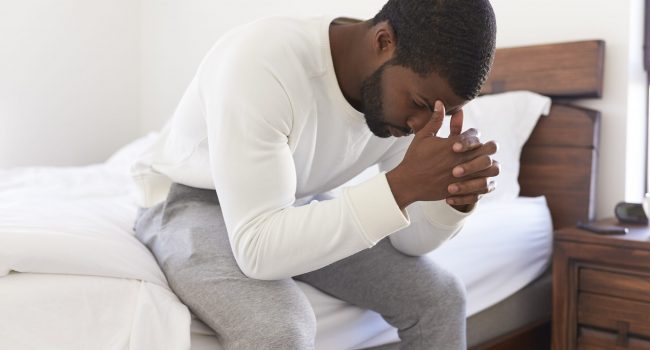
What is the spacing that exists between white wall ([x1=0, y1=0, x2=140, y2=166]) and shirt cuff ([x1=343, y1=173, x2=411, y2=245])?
2.42 metres

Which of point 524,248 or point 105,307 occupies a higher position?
point 105,307

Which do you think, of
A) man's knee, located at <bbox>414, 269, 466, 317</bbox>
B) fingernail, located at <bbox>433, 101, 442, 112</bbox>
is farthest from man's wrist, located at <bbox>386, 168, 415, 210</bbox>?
man's knee, located at <bbox>414, 269, 466, 317</bbox>

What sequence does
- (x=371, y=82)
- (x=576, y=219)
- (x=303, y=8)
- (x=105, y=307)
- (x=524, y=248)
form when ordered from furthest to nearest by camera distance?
1. (x=303, y=8)
2. (x=576, y=219)
3. (x=524, y=248)
4. (x=371, y=82)
5. (x=105, y=307)

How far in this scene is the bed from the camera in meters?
0.90

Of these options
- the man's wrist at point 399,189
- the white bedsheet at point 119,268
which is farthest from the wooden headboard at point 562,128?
the man's wrist at point 399,189

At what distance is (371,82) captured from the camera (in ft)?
3.43

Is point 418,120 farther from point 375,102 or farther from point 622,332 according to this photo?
point 622,332

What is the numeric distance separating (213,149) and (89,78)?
8.10 ft

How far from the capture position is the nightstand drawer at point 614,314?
4.98 feet

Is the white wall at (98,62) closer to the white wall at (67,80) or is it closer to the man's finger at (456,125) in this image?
the white wall at (67,80)

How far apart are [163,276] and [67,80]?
→ 2.34m

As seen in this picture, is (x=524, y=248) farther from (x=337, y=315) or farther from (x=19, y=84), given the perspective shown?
(x=19, y=84)

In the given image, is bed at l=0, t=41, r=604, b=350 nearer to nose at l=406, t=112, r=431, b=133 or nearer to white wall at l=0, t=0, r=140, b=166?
nose at l=406, t=112, r=431, b=133

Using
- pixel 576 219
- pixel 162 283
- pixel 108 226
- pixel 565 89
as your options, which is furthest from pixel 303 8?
pixel 162 283
